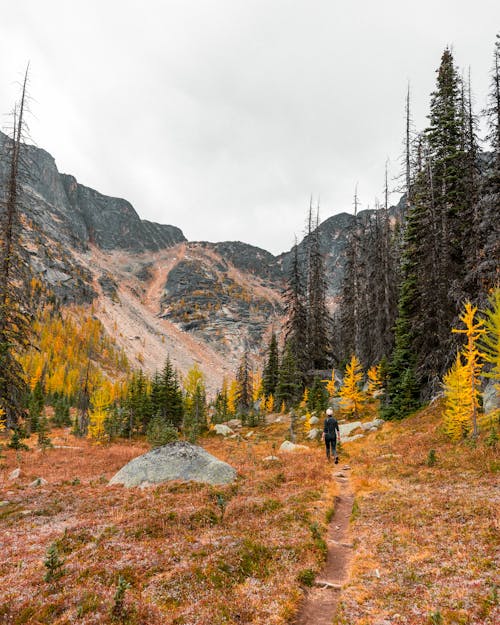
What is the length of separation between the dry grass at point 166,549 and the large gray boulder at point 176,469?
0.88 metres

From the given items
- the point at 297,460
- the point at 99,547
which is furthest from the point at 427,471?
the point at 99,547

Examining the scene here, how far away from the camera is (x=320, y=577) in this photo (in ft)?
23.5

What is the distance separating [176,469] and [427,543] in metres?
11.2

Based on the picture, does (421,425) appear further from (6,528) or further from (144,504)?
(6,528)

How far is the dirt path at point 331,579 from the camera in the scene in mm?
5871

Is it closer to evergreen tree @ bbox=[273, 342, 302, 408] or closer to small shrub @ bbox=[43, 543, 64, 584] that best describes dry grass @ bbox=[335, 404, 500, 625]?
small shrub @ bbox=[43, 543, 64, 584]

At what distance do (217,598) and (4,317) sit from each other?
63.5 feet

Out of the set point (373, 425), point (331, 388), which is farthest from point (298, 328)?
point (373, 425)

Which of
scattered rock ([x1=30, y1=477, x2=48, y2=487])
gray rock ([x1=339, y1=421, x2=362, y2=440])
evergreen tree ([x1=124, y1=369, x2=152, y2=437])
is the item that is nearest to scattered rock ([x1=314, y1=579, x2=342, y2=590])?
scattered rock ([x1=30, y1=477, x2=48, y2=487])

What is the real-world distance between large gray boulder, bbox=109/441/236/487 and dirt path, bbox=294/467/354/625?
5.98 m

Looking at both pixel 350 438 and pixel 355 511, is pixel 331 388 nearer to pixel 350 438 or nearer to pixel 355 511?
pixel 350 438

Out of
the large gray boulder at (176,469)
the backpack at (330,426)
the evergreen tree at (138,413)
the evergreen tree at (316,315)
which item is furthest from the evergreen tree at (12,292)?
the evergreen tree at (316,315)

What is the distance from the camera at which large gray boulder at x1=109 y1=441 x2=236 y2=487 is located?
50.1 ft

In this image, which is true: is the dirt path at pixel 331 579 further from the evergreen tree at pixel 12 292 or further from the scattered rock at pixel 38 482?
the evergreen tree at pixel 12 292
